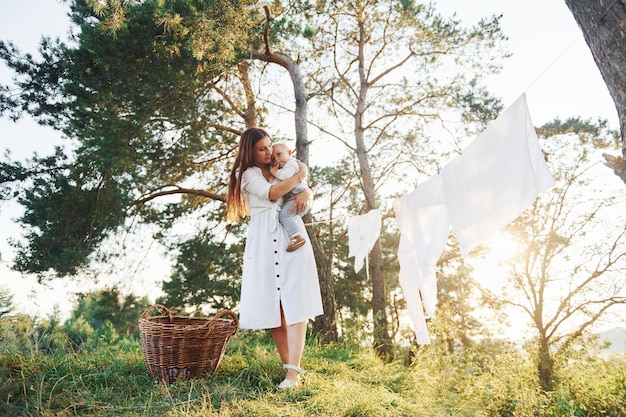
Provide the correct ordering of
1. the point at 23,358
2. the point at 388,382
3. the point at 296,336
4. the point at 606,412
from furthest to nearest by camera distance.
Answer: the point at 606,412
the point at 388,382
the point at 23,358
the point at 296,336

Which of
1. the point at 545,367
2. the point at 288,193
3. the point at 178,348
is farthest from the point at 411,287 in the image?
the point at 545,367

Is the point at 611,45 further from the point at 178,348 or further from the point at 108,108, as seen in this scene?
the point at 108,108

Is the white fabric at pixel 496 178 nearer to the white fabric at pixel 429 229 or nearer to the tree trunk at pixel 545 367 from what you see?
the white fabric at pixel 429 229

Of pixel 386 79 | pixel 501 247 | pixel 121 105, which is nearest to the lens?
pixel 121 105

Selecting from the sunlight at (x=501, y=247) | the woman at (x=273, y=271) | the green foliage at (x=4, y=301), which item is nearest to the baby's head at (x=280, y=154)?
the woman at (x=273, y=271)

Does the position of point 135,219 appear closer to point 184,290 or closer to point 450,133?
point 184,290

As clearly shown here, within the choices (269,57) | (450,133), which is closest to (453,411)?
(269,57)

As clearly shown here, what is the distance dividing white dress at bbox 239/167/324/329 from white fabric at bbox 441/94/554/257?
3.58 ft

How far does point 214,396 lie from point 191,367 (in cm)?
49

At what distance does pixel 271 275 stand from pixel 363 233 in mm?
1224

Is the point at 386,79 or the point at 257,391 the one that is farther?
the point at 386,79

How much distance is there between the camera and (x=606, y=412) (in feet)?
13.2

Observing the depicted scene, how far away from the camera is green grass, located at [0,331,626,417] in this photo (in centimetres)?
260

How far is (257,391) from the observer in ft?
9.81
